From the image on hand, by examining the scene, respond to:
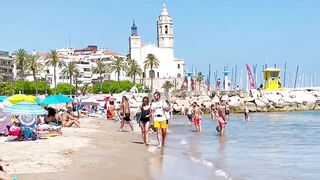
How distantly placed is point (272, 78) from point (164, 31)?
6784 cm

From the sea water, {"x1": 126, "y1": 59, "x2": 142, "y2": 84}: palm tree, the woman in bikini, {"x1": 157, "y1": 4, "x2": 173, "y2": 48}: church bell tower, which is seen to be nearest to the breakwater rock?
{"x1": 126, "y1": 59, "x2": 142, "y2": 84}: palm tree

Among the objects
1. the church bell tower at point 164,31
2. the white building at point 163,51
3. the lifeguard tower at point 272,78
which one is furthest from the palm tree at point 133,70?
the lifeguard tower at point 272,78

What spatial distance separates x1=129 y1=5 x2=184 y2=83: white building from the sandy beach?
12598 centimetres

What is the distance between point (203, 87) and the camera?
143 meters

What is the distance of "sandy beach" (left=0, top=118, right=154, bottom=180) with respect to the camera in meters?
10.4

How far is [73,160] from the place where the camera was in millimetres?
12281

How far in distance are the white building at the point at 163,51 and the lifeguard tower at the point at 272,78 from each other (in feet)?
167

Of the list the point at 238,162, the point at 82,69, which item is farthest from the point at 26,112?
the point at 82,69

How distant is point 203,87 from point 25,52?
179 ft

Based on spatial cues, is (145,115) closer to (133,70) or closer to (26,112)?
(26,112)

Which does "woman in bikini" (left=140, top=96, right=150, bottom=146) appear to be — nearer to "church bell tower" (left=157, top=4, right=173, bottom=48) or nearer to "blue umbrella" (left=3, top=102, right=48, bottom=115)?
"blue umbrella" (left=3, top=102, right=48, bottom=115)

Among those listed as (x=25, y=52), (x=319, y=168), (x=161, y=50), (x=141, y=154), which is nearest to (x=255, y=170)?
(x=319, y=168)

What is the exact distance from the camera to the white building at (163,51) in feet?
486

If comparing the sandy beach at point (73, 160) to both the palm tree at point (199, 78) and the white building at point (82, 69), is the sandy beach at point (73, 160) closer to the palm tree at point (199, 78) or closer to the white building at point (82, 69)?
the white building at point (82, 69)
